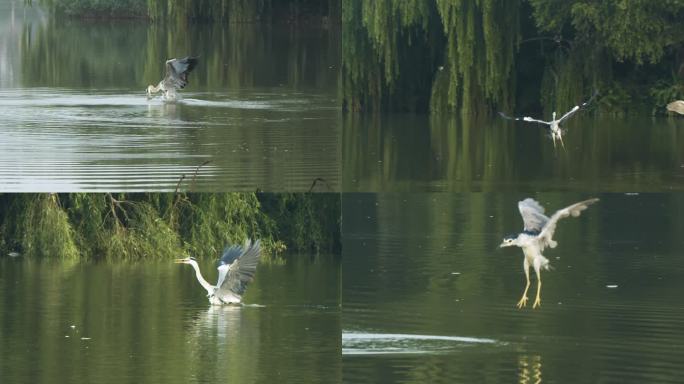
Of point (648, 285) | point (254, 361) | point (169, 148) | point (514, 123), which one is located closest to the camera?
point (254, 361)

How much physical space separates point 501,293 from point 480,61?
261 cm

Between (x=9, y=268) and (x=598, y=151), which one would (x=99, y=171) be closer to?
(x=9, y=268)

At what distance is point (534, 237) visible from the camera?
9.08 meters

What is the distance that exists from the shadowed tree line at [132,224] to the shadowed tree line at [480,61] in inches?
43.8

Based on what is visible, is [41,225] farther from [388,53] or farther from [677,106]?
[677,106]

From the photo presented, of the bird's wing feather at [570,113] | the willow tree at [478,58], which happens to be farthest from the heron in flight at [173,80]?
the bird's wing feather at [570,113]

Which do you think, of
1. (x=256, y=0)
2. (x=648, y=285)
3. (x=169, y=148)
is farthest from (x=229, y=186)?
(x=648, y=285)

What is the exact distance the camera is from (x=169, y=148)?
10.7 metres

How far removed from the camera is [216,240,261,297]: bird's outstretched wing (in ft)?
32.8

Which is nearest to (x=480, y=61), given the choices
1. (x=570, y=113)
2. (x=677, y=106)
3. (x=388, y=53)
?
(x=388, y=53)

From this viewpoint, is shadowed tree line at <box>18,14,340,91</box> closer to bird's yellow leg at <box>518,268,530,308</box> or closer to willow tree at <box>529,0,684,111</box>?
willow tree at <box>529,0,684,111</box>

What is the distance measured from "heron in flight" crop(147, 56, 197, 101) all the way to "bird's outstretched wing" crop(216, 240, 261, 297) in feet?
3.54

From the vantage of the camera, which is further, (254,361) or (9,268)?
(9,268)

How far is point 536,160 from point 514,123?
1.52ft
